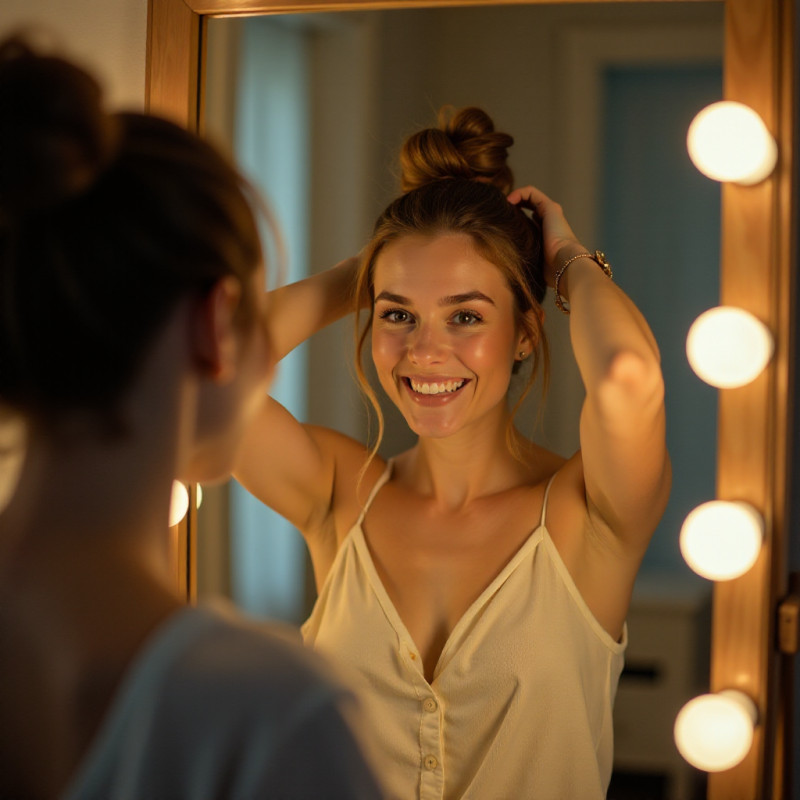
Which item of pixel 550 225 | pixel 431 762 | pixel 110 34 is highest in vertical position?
pixel 110 34

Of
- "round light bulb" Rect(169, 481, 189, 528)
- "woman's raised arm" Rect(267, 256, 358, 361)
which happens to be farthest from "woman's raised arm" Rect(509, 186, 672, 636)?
"round light bulb" Rect(169, 481, 189, 528)

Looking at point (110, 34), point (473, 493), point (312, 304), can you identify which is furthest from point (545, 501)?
point (110, 34)

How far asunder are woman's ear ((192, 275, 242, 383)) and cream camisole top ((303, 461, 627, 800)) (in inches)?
20.1

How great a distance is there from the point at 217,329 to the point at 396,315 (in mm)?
524

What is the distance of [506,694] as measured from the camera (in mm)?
828

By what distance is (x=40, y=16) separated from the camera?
3.67ft

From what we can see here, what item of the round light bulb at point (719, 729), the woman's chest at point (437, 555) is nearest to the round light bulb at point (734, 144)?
the woman's chest at point (437, 555)

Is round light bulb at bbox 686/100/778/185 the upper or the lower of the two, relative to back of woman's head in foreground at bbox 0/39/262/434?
upper

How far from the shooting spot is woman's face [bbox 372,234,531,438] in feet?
2.87

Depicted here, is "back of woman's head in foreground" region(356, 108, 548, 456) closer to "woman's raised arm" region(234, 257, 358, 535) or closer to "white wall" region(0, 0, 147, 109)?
"woman's raised arm" region(234, 257, 358, 535)

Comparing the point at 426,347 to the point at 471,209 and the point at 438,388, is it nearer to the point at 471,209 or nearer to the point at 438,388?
the point at 438,388

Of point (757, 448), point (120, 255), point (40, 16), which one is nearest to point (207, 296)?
point (120, 255)

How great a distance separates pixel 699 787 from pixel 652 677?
0.36ft

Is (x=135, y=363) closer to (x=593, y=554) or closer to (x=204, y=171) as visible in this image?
(x=204, y=171)
